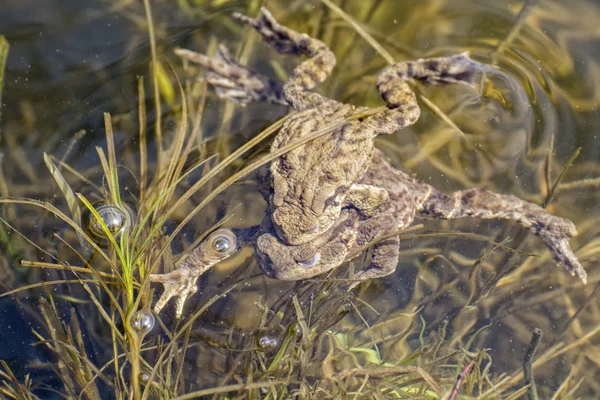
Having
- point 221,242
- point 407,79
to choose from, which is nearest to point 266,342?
point 221,242

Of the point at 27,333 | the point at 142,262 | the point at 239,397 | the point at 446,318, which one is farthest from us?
the point at 446,318

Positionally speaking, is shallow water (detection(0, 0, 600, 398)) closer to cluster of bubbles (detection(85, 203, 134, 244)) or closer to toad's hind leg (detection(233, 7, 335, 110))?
toad's hind leg (detection(233, 7, 335, 110))

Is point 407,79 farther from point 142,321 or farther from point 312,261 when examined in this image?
point 142,321

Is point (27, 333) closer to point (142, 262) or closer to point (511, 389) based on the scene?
point (142, 262)

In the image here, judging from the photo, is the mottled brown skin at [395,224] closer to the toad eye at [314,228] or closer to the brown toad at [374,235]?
the brown toad at [374,235]

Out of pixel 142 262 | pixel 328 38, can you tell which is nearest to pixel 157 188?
pixel 142 262

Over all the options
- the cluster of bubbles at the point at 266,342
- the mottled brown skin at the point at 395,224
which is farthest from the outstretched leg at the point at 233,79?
the cluster of bubbles at the point at 266,342

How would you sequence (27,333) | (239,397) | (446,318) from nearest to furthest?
(239,397) → (27,333) → (446,318)
